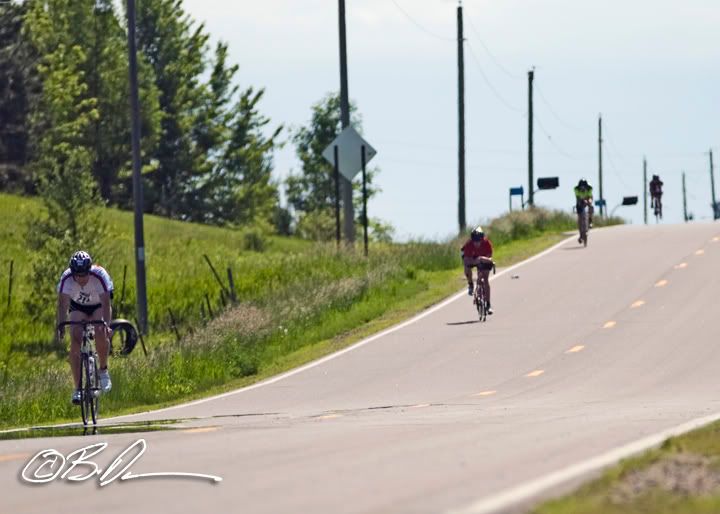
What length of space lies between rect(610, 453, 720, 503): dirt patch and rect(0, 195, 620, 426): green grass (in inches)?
577

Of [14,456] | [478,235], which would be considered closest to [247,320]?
[478,235]

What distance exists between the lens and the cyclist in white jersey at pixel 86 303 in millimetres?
18672

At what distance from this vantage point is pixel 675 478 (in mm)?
10633

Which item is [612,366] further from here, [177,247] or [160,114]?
[160,114]

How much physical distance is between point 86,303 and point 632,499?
10.1m

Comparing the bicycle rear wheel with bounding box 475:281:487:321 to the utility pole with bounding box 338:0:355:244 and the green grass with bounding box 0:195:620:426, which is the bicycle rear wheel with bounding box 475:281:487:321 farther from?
the utility pole with bounding box 338:0:355:244

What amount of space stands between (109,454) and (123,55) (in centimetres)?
8164

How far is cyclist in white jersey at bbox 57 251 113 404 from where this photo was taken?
1867 cm

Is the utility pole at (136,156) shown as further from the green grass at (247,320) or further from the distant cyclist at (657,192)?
the distant cyclist at (657,192)

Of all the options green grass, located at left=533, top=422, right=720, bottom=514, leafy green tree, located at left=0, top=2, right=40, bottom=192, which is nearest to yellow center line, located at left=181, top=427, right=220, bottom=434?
green grass, located at left=533, top=422, right=720, bottom=514

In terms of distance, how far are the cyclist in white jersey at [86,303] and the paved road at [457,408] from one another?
4.77 feet

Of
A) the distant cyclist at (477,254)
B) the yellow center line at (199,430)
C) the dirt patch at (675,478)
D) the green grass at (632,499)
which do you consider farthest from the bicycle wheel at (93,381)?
the distant cyclist at (477,254)
